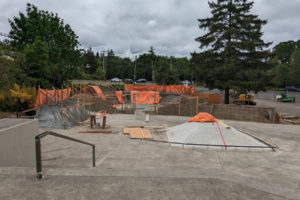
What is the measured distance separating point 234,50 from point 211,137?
20.8 m

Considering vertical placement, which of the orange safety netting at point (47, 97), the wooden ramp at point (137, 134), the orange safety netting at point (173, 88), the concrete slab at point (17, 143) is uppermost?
the orange safety netting at point (173, 88)

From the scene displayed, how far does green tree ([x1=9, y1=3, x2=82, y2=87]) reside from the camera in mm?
28859

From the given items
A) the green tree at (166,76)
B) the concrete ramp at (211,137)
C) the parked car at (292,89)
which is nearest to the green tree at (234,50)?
the concrete ramp at (211,137)

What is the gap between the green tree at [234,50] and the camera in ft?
84.8

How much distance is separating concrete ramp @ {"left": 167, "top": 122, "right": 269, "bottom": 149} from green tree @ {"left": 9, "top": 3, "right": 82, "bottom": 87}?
22.9 metres

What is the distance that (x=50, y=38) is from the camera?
102ft

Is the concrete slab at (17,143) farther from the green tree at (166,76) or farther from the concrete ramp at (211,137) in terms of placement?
the green tree at (166,76)

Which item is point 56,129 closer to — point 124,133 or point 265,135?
point 124,133

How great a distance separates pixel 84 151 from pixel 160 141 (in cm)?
381

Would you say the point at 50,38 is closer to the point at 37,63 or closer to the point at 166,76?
the point at 37,63

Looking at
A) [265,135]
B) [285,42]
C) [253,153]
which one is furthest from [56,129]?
[285,42]

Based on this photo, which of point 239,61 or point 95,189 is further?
point 239,61

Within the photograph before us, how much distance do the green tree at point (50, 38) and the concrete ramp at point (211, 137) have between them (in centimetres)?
2295

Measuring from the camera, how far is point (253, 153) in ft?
29.7
